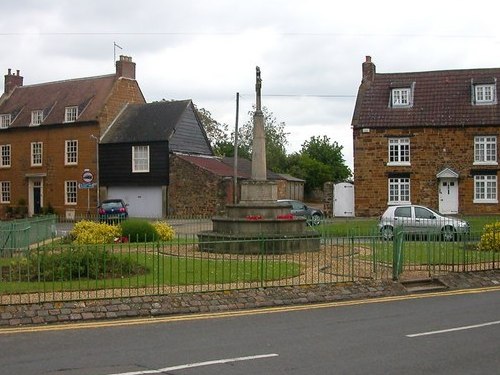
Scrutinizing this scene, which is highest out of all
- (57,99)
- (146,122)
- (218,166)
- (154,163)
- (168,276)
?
(57,99)

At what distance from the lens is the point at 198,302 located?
42.7ft

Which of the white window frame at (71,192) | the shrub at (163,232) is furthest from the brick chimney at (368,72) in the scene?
the shrub at (163,232)

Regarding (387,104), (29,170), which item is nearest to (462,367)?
(387,104)

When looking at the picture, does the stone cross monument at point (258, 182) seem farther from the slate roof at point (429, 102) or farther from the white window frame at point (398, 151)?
the white window frame at point (398, 151)

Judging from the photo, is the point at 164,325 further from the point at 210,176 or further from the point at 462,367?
the point at 210,176

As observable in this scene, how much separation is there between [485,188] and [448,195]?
2.14 meters

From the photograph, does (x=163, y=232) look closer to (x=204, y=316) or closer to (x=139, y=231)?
(x=139, y=231)

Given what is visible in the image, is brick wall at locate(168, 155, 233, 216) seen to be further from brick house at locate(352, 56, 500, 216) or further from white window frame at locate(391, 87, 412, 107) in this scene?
white window frame at locate(391, 87, 412, 107)

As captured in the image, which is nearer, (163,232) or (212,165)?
(163,232)

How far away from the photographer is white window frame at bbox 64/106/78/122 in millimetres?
51688

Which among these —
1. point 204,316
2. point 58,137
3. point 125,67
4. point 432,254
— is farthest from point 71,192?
point 204,316

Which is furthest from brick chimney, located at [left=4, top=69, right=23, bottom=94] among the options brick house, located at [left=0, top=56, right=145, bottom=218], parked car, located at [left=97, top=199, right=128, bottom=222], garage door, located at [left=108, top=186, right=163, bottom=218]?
parked car, located at [left=97, top=199, right=128, bottom=222]

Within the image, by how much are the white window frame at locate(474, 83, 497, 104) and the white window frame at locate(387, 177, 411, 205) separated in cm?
641

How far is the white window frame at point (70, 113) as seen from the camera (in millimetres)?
51688
